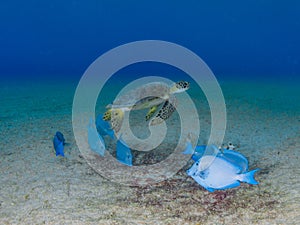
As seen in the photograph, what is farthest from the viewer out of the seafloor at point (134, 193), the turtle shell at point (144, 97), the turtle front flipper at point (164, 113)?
the turtle front flipper at point (164, 113)

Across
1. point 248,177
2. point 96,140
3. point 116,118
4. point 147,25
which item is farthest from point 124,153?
point 147,25

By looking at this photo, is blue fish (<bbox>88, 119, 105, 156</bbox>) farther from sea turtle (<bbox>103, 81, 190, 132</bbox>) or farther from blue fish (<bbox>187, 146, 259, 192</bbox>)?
blue fish (<bbox>187, 146, 259, 192</bbox>)

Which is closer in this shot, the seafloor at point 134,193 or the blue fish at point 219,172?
the blue fish at point 219,172

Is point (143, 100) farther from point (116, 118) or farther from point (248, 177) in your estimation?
point (248, 177)

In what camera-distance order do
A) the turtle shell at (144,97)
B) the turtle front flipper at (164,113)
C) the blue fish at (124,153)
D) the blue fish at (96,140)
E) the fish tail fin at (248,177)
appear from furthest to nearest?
the blue fish at (96,140), the turtle front flipper at (164,113), the blue fish at (124,153), the turtle shell at (144,97), the fish tail fin at (248,177)

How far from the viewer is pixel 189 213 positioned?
2953mm

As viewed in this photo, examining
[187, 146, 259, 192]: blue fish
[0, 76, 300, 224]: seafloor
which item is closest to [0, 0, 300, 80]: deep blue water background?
[0, 76, 300, 224]: seafloor

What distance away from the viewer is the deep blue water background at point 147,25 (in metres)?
72.4

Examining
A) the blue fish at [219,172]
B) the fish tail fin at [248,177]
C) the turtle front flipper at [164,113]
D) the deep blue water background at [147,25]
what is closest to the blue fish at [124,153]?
the turtle front flipper at [164,113]

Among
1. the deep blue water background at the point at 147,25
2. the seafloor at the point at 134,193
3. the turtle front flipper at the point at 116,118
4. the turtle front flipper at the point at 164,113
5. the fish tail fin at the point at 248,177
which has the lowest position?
the seafloor at the point at 134,193

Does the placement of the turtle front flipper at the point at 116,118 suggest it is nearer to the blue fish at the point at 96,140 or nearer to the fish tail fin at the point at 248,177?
the blue fish at the point at 96,140

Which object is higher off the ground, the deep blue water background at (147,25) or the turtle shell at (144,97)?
the deep blue water background at (147,25)

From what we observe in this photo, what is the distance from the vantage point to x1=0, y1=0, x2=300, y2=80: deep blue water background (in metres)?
72.4

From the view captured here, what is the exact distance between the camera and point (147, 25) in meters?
91.0
